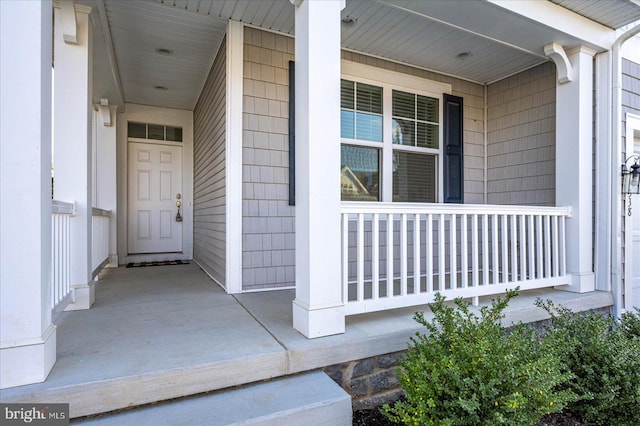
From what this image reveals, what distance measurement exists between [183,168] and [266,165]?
2.95 m

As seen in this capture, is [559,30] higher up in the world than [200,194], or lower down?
higher up

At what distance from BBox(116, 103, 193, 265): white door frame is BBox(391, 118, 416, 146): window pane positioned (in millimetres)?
3521

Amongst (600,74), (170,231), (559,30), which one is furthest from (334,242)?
(170,231)

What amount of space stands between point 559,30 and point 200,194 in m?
4.59

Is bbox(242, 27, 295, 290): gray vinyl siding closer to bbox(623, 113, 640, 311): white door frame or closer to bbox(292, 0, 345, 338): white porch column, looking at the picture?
bbox(292, 0, 345, 338): white porch column

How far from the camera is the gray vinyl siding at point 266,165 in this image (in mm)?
3260

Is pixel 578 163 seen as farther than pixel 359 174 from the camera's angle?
No

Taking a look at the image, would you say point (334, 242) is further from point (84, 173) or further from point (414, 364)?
point (84, 173)

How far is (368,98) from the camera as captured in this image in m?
3.89

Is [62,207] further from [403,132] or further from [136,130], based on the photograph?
[136,130]

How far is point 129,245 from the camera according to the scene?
17.5ft

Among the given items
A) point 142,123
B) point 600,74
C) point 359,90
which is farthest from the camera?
point 142,123

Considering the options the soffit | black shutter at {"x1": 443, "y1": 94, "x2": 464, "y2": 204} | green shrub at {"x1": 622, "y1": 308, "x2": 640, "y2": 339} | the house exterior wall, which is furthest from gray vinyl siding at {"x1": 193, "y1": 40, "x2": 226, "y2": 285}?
the house exterior wall

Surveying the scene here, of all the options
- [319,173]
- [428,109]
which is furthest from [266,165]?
[428,109]
